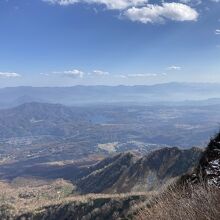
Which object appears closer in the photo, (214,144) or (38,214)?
(214,144)

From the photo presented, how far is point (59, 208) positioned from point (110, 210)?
28940mm

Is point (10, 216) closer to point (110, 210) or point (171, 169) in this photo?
point (110, 210)

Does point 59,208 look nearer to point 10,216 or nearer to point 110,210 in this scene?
point 10,216

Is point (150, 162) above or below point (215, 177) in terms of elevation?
below

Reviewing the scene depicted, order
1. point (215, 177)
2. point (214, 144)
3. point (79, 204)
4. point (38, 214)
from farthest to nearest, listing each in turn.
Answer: point (38, 214), point (79, 204), point (214, 144), point (215, 177)

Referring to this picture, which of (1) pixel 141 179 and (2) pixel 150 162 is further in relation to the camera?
(2) pixel 150 162

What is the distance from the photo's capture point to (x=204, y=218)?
25.2 ft

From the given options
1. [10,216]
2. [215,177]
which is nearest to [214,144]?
[215,177]

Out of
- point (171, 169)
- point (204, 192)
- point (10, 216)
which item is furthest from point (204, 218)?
point (171, 169)

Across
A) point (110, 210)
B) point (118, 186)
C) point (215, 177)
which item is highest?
point (215, 177)

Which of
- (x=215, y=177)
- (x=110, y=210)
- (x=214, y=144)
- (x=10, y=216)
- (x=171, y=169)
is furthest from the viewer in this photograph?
(x=171, y=169)

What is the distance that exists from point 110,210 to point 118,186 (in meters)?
85.0

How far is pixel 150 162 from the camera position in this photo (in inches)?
7279

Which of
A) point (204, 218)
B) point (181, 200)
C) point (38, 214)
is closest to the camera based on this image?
point (204, 218)
